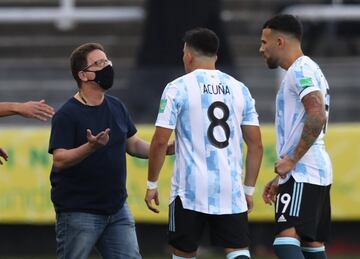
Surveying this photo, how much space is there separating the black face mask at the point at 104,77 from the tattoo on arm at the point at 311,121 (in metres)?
1.34

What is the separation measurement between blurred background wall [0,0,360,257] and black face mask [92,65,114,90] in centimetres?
487

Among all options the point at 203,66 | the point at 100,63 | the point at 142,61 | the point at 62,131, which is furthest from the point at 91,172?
the point at 142,61

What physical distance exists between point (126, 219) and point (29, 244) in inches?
213

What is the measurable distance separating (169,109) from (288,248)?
1.27 meters

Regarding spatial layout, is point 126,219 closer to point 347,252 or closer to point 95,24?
point 347,252

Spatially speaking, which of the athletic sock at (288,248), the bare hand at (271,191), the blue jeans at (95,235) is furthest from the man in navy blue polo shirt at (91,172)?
the bare hand at (271,191)

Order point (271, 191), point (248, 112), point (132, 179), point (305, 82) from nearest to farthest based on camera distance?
point (305, 82) → point (248, 112) → point (271, 191) → point (132, 179)

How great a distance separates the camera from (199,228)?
7332 mm

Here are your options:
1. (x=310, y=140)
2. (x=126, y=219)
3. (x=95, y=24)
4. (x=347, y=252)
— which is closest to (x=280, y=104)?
(x=310, y=140)

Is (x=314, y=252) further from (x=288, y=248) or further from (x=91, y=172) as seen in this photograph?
(x=91, y=172)

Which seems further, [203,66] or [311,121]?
[203,66]

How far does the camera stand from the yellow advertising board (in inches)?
465

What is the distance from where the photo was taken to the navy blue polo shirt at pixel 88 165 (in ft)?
22.4

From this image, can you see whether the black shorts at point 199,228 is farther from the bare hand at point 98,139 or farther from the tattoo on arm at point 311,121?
the bare hand at point 98,139
